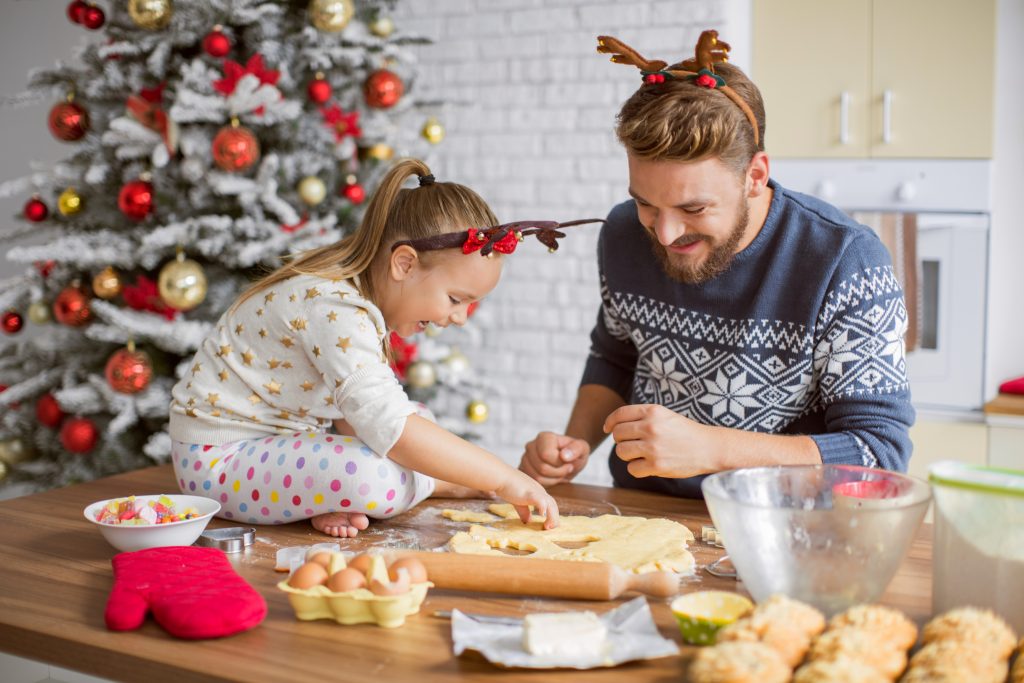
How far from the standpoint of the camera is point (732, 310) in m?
1.76

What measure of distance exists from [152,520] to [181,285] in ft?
5.03

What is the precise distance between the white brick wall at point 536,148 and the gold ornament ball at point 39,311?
169 cm

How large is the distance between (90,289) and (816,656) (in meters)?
2.65

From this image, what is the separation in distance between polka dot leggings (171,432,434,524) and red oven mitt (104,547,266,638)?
0.83 ft

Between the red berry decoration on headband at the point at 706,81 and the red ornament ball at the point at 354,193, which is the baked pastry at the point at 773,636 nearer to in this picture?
the red berry decoration on headband at the point at 706,81

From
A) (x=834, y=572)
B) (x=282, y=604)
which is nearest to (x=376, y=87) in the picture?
(x=282, y=604)

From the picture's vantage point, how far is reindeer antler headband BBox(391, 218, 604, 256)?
1.62m

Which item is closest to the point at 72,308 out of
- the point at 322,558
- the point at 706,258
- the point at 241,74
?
the point at 241,74

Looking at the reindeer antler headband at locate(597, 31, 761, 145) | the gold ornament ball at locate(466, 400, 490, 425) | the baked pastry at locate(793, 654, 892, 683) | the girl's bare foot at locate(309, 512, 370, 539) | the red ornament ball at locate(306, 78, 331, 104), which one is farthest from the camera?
the gold ornament ball at locate(466, 400, 490, 425)

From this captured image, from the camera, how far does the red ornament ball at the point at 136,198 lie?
2.85m

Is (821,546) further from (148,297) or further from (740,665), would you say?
(148,297)

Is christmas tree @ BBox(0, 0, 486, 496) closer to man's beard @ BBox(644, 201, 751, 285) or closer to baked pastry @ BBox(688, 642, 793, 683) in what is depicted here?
man's beard @ BBox(644, 201, 751, 285)

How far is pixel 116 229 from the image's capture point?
3020 mm

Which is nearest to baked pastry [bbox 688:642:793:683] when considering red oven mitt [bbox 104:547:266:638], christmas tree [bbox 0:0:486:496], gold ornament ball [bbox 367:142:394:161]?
red oven mitt [bbox 104:547:266:638]
